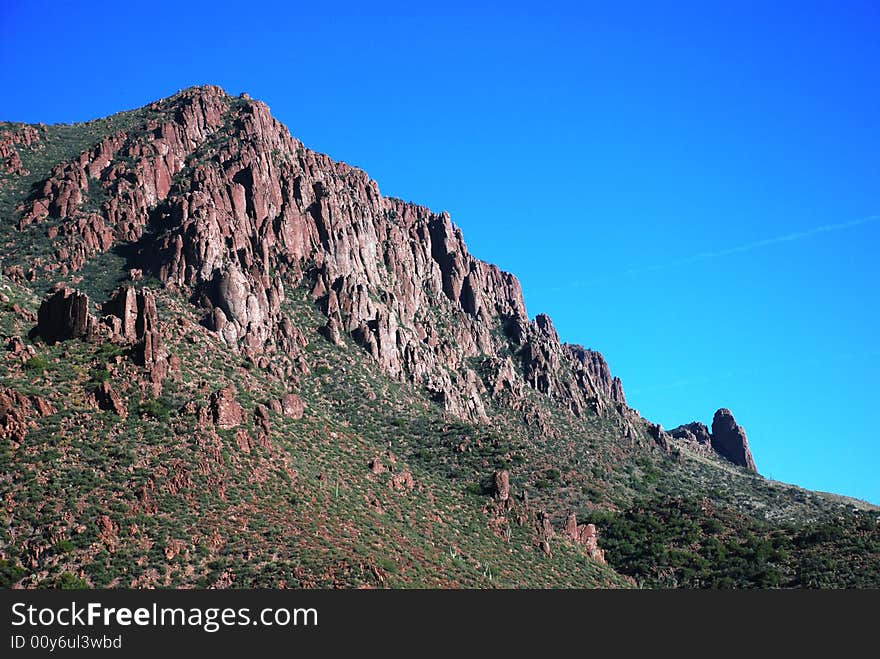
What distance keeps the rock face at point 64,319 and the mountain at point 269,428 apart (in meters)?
0.40

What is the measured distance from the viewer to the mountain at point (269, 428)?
8656 centimetres

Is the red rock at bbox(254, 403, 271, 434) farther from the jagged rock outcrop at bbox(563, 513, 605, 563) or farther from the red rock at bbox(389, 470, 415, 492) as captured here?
the jagged rock outcrop at bbox(563, 513, 605, 563)

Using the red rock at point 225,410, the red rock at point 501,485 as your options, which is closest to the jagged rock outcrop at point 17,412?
the red rock at point 225,410

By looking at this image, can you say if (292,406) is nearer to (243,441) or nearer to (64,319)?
(243,441)

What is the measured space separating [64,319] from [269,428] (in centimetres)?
2737

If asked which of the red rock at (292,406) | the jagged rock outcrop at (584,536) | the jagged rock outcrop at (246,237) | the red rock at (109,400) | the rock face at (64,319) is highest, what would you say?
the jagged rock outcrop at (246,237)

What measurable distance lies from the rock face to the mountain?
40 centimetres

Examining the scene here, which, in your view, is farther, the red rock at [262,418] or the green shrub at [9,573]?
the red rock at [262,418]

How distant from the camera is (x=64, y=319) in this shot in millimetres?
108375

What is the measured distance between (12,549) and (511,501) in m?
70.4

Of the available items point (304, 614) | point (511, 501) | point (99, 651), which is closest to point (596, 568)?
point (511, 501)

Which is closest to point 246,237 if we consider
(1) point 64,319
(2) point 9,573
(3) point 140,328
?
(3) point 140,328

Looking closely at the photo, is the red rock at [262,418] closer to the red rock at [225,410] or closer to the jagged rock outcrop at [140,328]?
the red rock at [225,410]

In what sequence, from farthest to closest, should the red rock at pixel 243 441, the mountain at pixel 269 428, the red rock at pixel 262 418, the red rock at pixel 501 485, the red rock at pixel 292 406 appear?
the red rock at pixel 501 485, the red rock at pixel 292 406, the red rock at pixel 262 418, the red rock at pixel 243 441, the mountain at pixel 269 428
